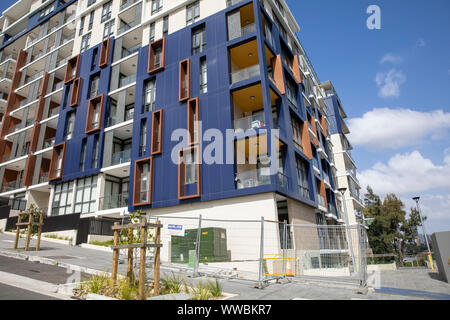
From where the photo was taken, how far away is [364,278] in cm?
870

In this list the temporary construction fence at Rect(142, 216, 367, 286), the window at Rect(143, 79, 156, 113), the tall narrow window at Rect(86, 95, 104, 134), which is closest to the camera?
the temporary construction fence at Rect(142, 216, 367, 286)

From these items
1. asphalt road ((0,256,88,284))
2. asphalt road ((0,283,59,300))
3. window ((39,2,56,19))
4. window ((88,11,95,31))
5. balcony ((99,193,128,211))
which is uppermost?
window ((39,2,56,19))

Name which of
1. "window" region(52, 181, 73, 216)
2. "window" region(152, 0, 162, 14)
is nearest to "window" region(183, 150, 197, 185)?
"window" region(52, 181, 73, 216)

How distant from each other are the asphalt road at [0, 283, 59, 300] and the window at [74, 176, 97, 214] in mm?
19962

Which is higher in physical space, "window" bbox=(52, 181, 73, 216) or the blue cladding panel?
the blue cladding panel

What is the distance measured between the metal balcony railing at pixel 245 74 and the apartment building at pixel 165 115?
83 millimetres

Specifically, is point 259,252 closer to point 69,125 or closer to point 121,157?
point 121,157

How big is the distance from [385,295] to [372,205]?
49.4m

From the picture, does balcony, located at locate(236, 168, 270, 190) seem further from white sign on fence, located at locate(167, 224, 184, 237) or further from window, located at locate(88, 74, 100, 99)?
window, located at locate(88, 74, 100, 99)

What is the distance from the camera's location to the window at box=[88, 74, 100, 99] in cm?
3035

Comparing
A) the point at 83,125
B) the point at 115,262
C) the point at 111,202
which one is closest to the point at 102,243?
the point at 111,202

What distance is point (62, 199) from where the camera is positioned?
92.8 ft
